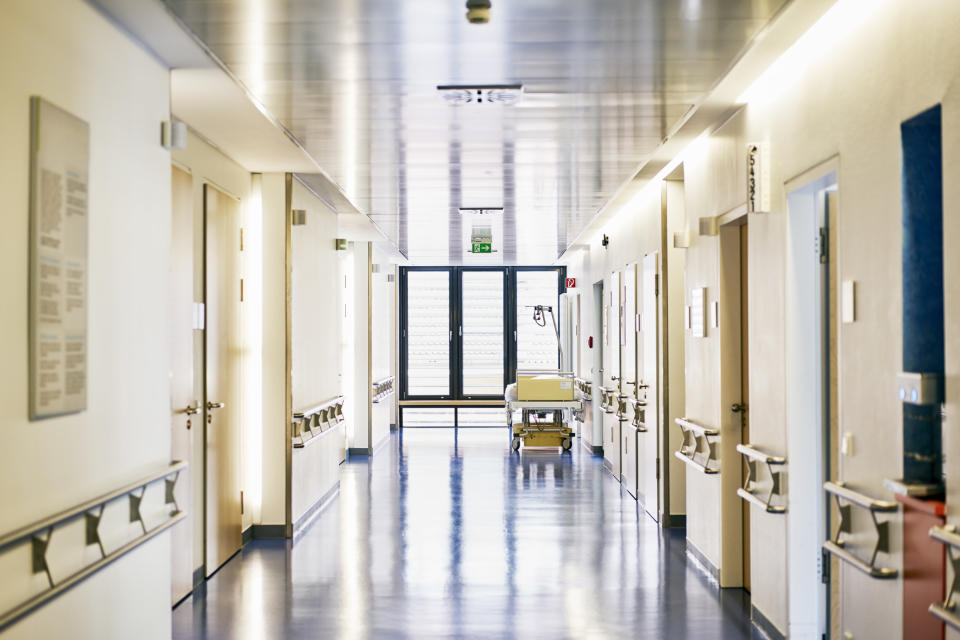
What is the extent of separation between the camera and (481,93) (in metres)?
4.45

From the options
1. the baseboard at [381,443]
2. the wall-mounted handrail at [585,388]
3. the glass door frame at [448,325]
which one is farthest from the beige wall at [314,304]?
the glass door frame at [448,325]

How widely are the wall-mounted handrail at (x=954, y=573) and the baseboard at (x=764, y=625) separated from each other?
6.46 feet

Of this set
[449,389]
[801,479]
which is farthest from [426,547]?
[449,389]

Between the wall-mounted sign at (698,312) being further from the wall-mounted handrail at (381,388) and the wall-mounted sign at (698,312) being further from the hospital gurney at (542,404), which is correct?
the wall-mounted handrail at (381,388)

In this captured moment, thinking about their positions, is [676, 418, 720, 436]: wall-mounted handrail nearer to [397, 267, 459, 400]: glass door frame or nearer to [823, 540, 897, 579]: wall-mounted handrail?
[823, 540, 897, 579]: wall-mounted handrail

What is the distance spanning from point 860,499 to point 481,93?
8.85ft

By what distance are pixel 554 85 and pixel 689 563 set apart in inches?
142

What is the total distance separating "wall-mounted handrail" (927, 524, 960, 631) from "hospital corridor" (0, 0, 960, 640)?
0.01 meters

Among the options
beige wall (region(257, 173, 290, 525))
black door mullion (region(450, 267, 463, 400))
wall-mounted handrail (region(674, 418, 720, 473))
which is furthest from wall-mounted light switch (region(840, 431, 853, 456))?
black door mullion (region(450, 267, 463, 400))

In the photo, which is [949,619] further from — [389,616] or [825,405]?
[389,616]

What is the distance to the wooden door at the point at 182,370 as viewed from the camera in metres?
5.02

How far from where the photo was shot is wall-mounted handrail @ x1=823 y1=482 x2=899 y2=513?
2.95 metres

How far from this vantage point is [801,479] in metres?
4.20

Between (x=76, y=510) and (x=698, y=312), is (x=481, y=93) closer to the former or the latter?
(x=698, y=312)
